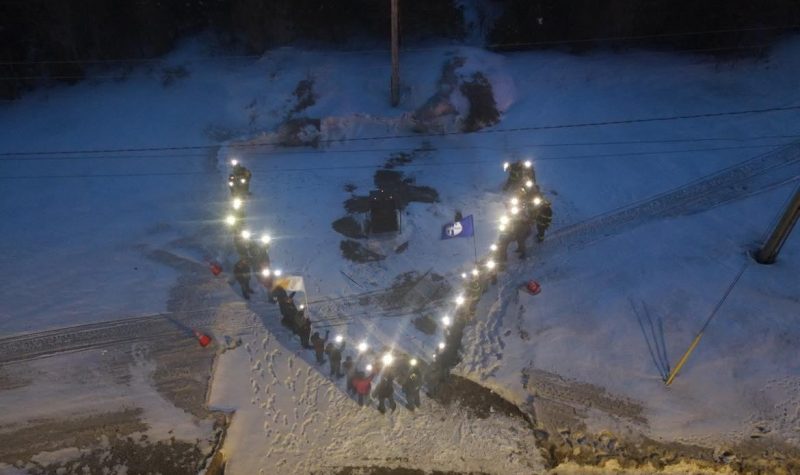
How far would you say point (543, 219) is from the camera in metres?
15.1

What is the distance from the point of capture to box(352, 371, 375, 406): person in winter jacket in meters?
11.3

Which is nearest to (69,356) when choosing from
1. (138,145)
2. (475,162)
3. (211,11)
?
(138,145)

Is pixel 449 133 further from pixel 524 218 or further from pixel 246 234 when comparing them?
pixel 246 234

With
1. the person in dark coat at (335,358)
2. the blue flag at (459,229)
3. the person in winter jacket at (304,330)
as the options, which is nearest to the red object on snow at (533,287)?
the blue flag at (459,229)

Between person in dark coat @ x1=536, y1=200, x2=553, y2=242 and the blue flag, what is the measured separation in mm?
2179

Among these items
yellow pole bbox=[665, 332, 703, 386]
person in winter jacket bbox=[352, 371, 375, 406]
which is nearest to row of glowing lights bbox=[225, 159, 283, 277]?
person in winter jacket bbox=[352, 371, 375, 406]

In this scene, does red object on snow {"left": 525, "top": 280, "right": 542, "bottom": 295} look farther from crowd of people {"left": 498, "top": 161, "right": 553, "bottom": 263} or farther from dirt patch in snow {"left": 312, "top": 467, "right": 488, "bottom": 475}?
dirt patch in snow {"left": 312, "top": 467, "right": 488, "bottom": 475}

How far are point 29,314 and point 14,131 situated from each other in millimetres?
13661

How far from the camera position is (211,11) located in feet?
86.9

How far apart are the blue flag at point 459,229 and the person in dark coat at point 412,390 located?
5450 millimetres

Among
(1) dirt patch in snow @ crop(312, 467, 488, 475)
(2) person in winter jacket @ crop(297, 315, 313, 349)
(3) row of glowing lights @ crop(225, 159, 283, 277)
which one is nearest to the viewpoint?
(1) dirt patch in snow @ crop(312, 467, 488, 475)

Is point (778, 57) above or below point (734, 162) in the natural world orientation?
above

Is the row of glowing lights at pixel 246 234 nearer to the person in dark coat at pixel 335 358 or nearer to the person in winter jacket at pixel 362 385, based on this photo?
the person in dark coat at pixel 335 358

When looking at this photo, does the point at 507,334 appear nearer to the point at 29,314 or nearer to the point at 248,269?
the point at 248,269
